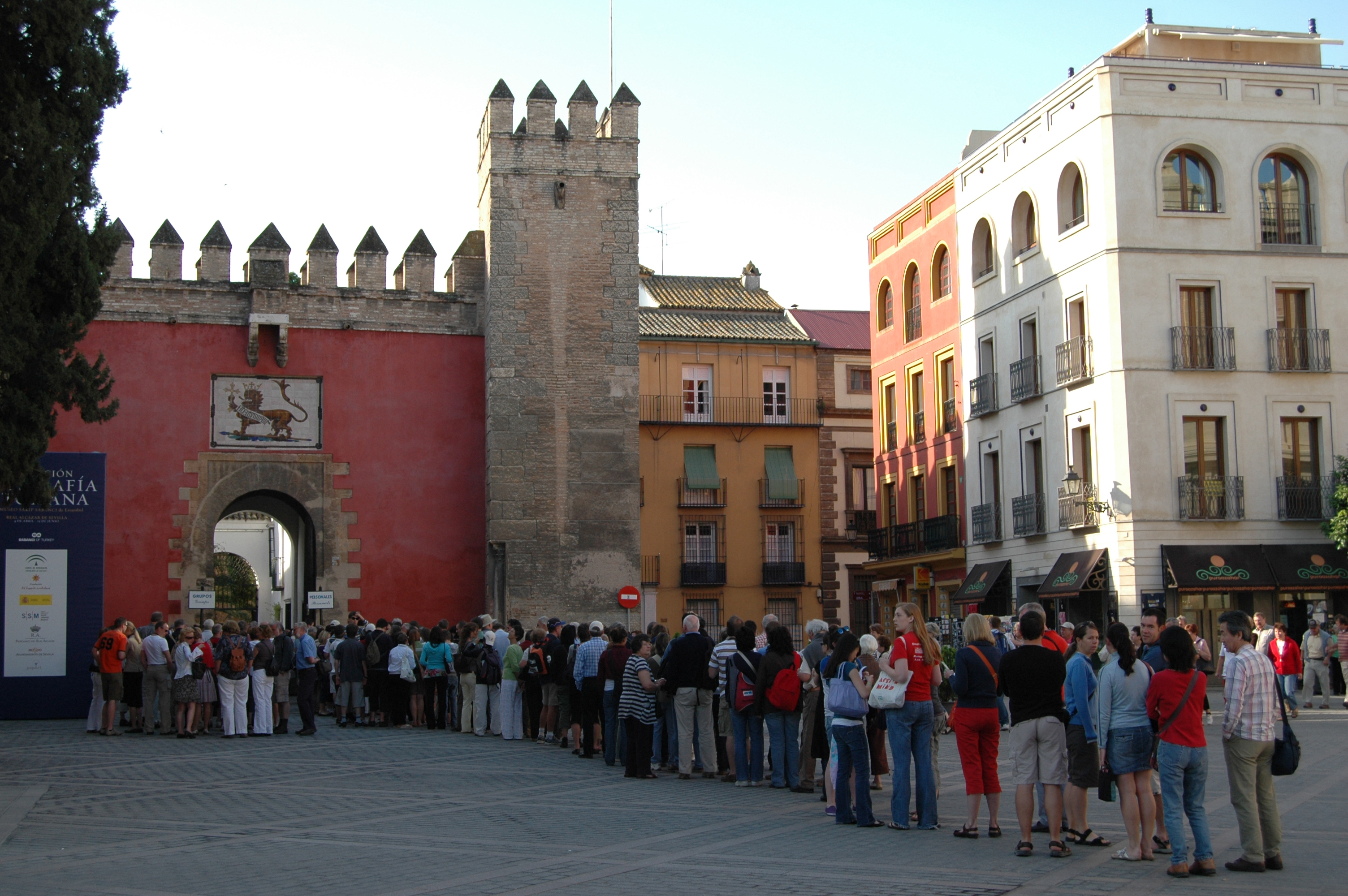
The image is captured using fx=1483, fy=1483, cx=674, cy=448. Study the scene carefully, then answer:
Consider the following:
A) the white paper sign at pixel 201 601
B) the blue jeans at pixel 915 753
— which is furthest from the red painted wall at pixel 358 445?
the blue jeans at pixel 915 753

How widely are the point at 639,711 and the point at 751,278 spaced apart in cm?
3458

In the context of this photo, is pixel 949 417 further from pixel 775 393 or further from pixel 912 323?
pixel 775 393

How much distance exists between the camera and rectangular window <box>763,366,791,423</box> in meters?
43.8

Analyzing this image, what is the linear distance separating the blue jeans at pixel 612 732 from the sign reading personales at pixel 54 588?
9.15m

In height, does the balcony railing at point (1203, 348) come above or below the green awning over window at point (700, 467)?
above

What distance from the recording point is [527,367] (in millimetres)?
27781

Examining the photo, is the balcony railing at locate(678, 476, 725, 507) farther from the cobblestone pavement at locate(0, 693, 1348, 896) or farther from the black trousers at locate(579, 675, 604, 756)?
the cobblestone pavement at locate(0, 693, 1348, 896)

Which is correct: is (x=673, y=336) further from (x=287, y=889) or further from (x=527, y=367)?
(x=287, y=889)

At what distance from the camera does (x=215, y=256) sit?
27.2 metres

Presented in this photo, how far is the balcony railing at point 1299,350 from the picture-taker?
86.5 ft

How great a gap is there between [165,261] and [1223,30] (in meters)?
20.8

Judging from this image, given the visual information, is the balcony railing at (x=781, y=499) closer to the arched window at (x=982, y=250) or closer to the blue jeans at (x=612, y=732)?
the arched window at (x=982, y=250)

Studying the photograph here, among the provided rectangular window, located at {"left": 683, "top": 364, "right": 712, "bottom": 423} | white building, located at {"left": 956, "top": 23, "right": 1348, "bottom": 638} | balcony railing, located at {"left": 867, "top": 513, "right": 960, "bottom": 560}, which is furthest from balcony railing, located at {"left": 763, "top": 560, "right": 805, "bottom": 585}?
white building, located at {"left": 956, "top": 23, "right": 1348, "bottom": 638}

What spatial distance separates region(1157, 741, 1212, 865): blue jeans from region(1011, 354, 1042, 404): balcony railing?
20.4 meters
